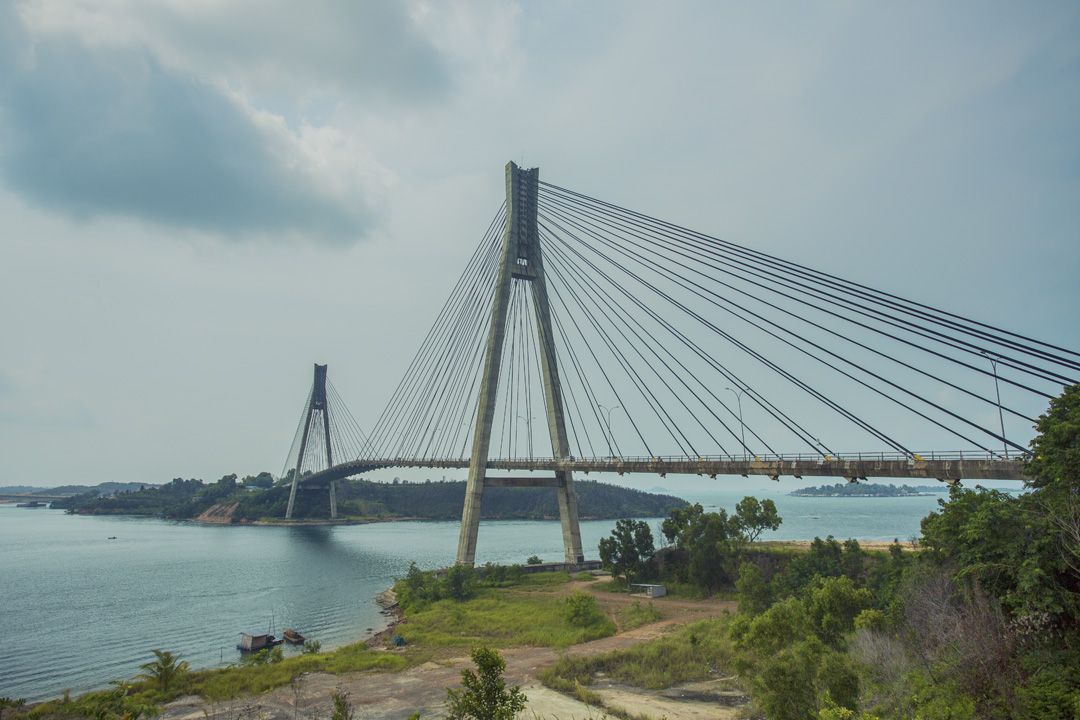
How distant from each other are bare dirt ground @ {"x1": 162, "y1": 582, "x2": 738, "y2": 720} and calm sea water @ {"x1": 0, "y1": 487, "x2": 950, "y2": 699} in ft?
37.5

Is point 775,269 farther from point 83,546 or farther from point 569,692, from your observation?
point 83,546

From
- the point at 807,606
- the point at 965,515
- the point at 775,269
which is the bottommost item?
the point at 807,606

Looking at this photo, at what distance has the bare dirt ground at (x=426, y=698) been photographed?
21.3 metres

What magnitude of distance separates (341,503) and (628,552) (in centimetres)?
12851

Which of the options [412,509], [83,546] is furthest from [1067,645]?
[412,509]

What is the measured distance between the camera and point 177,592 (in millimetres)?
55562

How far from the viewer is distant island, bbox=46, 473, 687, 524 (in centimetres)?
14662

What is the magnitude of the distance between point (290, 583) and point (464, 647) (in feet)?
117

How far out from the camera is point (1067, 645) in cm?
1511

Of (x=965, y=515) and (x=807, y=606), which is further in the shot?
(x=807, y=606)

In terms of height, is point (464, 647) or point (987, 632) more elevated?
point (987, 632)

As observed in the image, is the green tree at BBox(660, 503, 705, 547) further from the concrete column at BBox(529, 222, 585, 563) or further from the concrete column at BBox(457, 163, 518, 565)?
the concrete column at BBox(457, 163, 518, 565)

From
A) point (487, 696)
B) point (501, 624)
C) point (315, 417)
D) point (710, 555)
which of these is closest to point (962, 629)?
point (487, 696)

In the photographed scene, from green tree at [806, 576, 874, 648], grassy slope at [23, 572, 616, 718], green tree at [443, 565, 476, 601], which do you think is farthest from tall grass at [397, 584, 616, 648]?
green tree at [806, 576, 874, 648]
